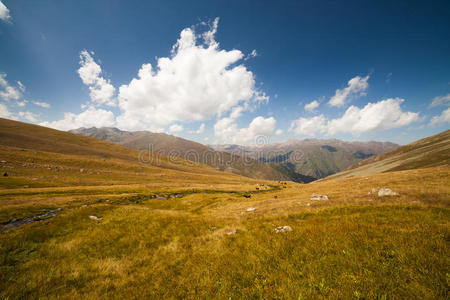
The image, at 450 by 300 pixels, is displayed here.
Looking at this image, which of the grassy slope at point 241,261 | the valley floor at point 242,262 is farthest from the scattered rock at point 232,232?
the grassy slope at point 241,261

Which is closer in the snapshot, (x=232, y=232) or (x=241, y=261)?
(x=241, y=261)

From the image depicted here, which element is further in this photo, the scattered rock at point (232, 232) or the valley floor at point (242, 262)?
the scattered rock at point (232, 232)

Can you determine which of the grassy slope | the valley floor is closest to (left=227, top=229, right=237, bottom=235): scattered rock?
the valley floor

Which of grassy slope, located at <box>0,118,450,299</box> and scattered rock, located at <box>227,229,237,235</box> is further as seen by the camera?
scattered rock, located at <box>227,229,237,235</box>

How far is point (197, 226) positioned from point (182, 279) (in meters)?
7.00

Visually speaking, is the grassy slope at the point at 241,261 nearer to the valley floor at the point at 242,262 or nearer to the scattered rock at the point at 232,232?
the valley floor at the point at 242,262

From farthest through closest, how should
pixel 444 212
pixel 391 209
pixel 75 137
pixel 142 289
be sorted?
1. pixel 75 137
2. pixel 391 209
3. pixel 444 212
4. pixel 142 289

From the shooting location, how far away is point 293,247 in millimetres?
6816

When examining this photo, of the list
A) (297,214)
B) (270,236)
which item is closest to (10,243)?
(270,236)

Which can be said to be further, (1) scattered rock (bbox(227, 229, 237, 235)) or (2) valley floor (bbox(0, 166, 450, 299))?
(1) scattered rock (bbox(227, 229, 237, 235))

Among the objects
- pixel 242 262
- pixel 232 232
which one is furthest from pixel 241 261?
pixel 232 232

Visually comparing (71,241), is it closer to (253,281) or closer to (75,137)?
(253,281)

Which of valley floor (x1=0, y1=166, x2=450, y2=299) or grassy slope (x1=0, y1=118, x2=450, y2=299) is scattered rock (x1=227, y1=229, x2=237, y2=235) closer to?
valley floor (x1=0, y1=166, x2=450, y2=299)

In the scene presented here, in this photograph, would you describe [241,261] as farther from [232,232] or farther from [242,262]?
[232,232]
